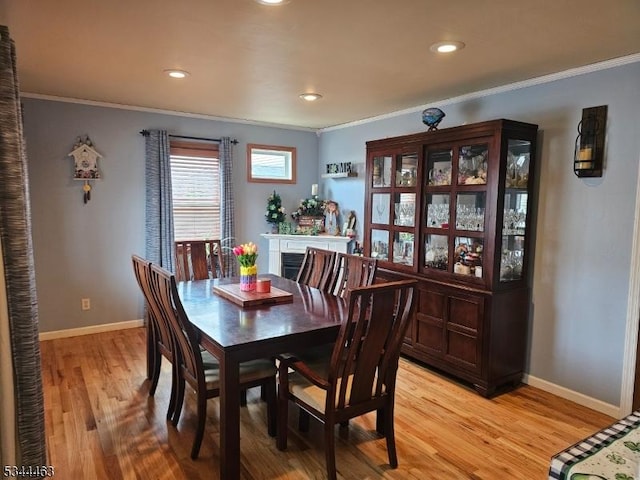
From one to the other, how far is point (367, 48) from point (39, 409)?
2633 mm

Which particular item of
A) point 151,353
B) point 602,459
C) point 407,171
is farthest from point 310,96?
point 602,459

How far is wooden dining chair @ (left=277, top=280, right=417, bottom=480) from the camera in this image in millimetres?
2021

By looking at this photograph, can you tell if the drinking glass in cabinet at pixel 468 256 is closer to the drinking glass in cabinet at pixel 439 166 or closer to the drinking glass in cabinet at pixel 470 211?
the drinking glass in cabinet at pixel 470 211

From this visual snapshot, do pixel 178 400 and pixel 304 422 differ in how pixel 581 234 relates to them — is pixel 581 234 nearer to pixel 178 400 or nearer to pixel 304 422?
pixel 304 422

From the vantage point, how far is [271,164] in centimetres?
556

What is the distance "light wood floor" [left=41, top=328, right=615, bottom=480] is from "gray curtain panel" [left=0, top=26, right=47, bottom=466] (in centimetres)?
49

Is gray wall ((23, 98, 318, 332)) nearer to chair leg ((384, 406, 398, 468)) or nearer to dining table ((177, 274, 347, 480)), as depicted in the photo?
dining table ((177, 274, 347, 480))

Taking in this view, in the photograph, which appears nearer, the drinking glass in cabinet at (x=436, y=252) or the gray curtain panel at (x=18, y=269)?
the gray curtain panel at (x=18, y=269)

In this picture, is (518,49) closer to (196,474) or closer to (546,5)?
(546,5)

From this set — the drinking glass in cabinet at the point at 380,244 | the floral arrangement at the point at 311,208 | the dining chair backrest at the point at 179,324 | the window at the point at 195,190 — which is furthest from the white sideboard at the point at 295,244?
the dining chair backrest at the point at 179,324

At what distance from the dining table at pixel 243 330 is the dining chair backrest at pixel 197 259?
Result: 26.3 inches

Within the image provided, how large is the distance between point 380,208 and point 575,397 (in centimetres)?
225

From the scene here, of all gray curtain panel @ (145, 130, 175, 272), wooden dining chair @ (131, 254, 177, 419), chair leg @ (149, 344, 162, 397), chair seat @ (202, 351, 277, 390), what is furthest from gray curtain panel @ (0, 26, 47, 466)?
gray curtain panel @ (145, 130, 175, 272)

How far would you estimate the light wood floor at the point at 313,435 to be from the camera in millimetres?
2287
